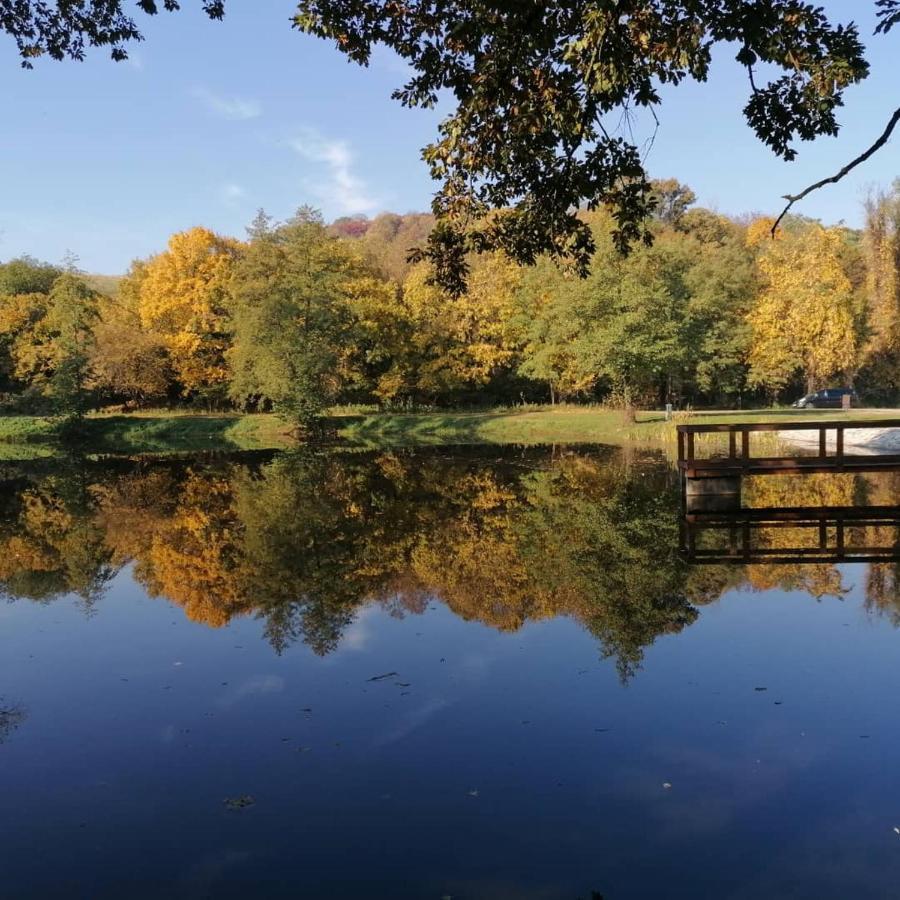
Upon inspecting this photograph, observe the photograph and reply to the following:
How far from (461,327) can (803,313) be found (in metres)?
19.4

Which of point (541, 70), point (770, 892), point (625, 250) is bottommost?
point (770, 892)

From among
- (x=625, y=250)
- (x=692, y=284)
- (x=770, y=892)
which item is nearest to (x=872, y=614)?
(x=625, y=250)

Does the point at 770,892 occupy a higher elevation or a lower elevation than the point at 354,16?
lower

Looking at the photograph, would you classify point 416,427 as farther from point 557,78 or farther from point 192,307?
point 557,78

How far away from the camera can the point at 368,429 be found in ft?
148

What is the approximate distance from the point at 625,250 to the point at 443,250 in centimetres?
216

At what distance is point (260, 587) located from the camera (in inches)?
Result: 487

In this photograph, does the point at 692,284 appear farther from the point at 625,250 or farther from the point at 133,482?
the point at 625,250

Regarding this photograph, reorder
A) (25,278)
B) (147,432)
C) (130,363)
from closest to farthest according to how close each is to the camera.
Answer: (147,432), (130,363), (25,278)

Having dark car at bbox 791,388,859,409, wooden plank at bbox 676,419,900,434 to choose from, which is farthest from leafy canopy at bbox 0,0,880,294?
dark car at bbox 791,388,859,409

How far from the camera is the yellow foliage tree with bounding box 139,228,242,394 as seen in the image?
→ 49.5 metres

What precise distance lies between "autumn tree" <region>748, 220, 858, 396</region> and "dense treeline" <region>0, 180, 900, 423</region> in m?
0.11

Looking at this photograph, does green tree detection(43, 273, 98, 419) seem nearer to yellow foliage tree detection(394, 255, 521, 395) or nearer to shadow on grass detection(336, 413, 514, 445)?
shadow on grass detection(336, 413, 514, 445)

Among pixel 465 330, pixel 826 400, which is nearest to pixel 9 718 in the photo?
pixel 465 330
